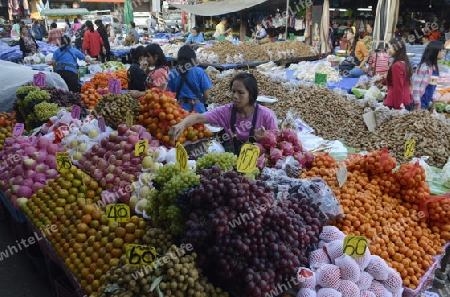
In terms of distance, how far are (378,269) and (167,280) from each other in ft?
3.70

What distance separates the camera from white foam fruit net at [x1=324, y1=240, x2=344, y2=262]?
1.97 m

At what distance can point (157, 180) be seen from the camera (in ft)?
7.64

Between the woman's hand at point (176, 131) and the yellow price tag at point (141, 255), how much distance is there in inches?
62.2

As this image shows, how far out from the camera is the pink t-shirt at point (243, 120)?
3346mm

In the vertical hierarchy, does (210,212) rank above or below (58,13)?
below

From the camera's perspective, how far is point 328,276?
6.10ft

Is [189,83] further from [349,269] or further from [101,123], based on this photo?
[349,269]

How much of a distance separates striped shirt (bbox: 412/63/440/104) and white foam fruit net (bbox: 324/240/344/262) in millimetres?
4281

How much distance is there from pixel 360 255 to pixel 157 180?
1.26m

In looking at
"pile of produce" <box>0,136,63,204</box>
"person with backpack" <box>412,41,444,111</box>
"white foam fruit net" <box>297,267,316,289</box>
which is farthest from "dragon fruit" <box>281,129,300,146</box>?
"person with backpack" <box>412,41,444,111</box>

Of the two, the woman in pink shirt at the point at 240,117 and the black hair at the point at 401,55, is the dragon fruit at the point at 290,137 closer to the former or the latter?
the woman in pink shirt at the point at 240,117

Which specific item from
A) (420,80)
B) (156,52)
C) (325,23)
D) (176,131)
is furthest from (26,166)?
(325,23)

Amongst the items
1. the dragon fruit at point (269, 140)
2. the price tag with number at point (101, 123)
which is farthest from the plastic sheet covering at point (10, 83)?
the dragon fruit at point (269, 140)

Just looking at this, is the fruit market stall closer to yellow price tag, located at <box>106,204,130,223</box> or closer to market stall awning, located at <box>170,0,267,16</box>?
yellow price tag, located at <box>106,204,130,223</box>
